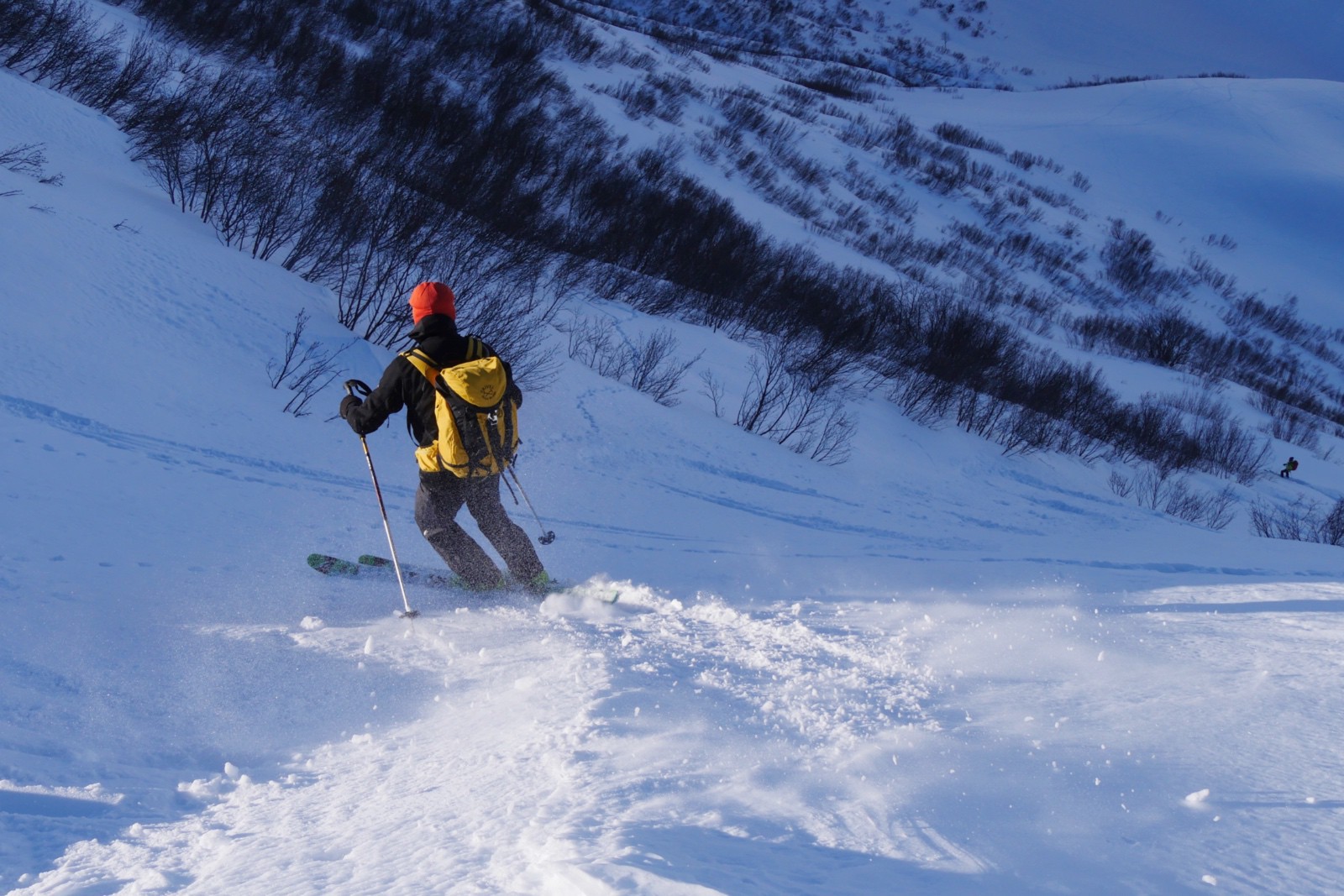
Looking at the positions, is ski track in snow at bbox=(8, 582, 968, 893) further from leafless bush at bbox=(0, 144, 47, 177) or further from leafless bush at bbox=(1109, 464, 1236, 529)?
leafless bush at bbox=(1109, 464, 1236, 529)

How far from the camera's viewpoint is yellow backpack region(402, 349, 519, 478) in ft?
12.0

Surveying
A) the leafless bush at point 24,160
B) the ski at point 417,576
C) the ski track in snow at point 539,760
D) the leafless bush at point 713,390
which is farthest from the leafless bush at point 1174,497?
the leafless bush at point 24,160

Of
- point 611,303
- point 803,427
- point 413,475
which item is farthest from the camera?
point 611,303

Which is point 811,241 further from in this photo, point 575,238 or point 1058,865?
point 1058,865

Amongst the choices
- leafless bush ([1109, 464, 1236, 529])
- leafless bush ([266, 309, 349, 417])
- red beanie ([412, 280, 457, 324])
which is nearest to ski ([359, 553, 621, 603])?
red beanie ([412, 280, 457, 324])

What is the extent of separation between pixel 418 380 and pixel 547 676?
1421 mm

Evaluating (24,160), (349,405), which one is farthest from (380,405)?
(24,160)

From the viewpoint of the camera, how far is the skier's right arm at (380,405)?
12.2 ft

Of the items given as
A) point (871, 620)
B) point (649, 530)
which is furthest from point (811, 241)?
point (871, 620)

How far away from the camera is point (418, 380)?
3727 mm

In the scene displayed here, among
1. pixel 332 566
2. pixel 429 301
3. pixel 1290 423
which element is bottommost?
pixel 332 566

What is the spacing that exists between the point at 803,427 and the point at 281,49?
12466 millimetres

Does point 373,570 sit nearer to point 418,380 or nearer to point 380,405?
point 380,405

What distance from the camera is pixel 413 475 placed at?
6137 millimetres
